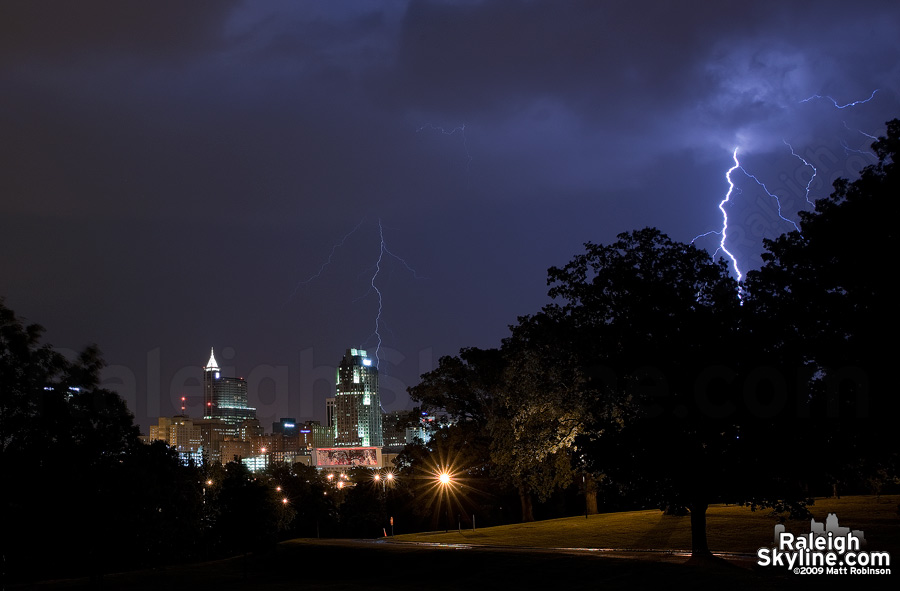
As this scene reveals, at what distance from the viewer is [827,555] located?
22.3 metres

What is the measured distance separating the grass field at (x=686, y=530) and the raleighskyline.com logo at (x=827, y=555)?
31.1 inches

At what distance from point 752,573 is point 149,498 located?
52.4 ft

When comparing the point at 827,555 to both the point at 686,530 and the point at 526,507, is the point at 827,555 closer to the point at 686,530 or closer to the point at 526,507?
the point at 686,530

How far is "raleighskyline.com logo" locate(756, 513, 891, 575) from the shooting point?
2108cm

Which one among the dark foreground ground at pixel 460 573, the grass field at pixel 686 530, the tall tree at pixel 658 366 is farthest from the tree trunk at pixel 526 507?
the tall tree at pixel 658 366

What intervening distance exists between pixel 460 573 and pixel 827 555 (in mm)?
11464

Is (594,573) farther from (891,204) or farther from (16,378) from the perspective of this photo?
(16,378)

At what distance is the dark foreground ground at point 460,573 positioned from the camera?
69.8 ft

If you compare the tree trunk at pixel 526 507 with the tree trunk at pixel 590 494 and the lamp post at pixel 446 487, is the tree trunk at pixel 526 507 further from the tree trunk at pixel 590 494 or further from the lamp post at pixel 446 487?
the tree trunk at pixel 590 494

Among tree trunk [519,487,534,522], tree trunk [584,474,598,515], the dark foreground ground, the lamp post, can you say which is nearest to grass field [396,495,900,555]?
the dark foreground ground

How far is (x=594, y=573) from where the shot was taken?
79.6 feet

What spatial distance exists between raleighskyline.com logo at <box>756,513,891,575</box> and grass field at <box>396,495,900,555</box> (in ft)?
2.59

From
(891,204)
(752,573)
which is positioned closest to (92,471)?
(752,573)

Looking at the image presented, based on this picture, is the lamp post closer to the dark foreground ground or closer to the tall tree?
the dark foreground ground
